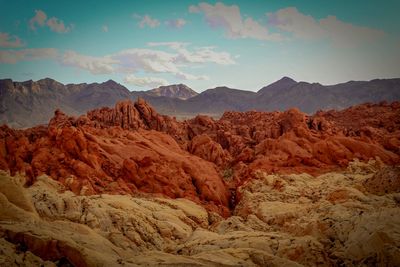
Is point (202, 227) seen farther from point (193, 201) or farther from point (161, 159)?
point (161, 159)

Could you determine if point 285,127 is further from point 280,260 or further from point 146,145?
point 280,260

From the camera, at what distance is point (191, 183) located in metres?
53.1

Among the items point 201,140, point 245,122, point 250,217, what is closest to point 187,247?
point 250,217

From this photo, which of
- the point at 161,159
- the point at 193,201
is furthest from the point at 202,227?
the point at 161,159

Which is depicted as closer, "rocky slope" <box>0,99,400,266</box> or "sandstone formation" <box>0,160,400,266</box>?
"sandstone formation" <box>0,160,400,266</box>

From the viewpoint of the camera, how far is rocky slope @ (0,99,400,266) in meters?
24.2

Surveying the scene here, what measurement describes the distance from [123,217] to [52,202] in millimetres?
6392

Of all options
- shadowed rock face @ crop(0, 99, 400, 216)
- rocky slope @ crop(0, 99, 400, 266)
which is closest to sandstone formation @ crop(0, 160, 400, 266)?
rocky slope @ crop(0, 99, 400, 266)

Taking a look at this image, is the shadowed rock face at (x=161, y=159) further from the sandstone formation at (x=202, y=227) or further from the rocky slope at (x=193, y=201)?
the sandstone formation at (x=202, y=227)

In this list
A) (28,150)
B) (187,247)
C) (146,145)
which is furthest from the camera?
(146,145)

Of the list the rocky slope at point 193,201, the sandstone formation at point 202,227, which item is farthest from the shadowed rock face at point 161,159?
the sandstone formation at point 202,227

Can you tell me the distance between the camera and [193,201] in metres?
48.8

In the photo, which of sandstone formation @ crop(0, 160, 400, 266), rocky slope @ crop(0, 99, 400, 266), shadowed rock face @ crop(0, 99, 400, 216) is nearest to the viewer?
sandstone formation @ crop(0, 160, 400, 266)

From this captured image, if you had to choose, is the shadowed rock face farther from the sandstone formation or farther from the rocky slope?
the sandstone formation
